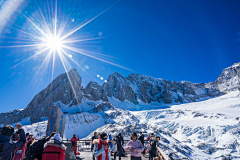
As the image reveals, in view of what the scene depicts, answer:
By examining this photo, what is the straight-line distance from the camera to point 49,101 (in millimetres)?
82750

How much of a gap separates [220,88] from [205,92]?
2001 cm

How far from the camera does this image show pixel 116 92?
145250 mm

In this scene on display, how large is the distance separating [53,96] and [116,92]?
7366cm

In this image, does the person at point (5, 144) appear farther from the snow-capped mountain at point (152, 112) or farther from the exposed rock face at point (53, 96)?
the exposed rock face at point (53, 96)

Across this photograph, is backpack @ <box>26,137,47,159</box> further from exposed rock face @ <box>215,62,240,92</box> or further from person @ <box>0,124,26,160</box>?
exposed rock face @ <box>215,62,240,92</box>

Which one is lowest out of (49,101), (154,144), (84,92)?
(154,144)

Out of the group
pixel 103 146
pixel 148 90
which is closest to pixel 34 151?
pixel 103 146

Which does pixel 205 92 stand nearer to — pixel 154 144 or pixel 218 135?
pixel 218 135

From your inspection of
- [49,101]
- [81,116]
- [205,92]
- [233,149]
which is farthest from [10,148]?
[205,92]

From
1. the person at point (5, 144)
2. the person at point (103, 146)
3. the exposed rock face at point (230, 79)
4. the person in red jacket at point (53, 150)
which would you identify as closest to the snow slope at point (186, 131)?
the person at point (103, 146)

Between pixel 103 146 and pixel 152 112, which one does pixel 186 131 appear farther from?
pixel 103 146

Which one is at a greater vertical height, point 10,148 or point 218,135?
point 10,148

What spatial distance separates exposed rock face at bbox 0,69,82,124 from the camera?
8381cm

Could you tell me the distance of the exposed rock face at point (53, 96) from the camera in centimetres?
8381
